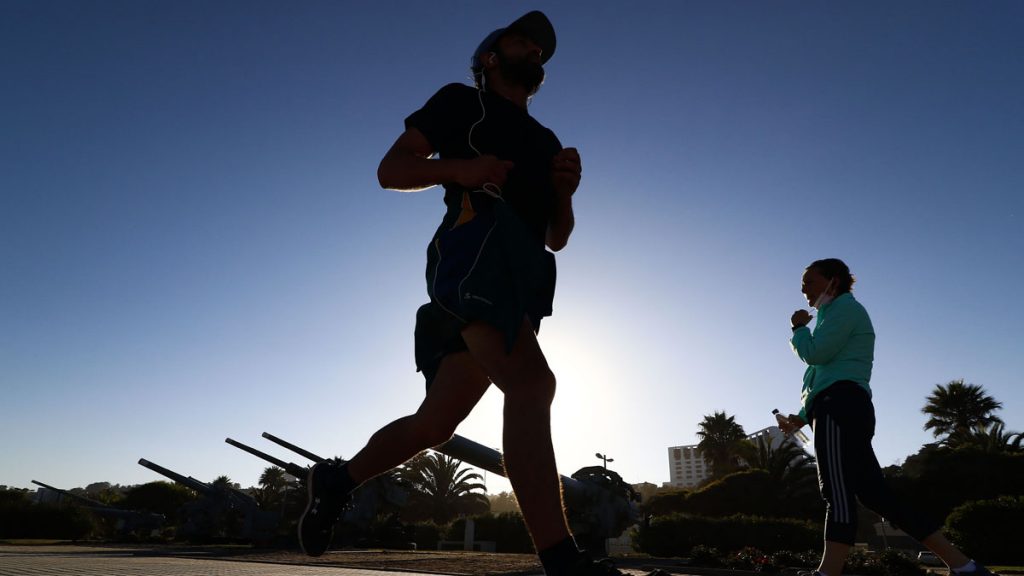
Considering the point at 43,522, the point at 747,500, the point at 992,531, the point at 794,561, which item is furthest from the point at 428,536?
the point at 794,561

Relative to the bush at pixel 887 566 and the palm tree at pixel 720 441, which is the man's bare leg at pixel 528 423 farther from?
the palm tree at pixel 720 441

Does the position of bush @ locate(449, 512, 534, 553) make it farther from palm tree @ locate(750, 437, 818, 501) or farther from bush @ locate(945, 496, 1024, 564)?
bush @ locate(945, 496, 1024, 564)

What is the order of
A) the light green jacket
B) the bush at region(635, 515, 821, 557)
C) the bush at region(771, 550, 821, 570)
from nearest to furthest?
the light green jacket < the bush at region(771, 550, 821, 570) < the bush at region(635, 515, 821, 557)

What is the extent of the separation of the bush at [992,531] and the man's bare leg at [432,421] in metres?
14.5

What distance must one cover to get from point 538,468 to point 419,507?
4759 cm

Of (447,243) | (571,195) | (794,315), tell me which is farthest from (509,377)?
(794,315)

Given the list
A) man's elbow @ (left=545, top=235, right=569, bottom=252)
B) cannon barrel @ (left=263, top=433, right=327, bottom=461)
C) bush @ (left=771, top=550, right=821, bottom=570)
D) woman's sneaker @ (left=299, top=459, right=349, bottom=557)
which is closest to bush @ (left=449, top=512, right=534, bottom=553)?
A: cannon barrel @ (left=263, top=433, right=327, bottom=461)

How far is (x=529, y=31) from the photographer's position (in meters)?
2.33

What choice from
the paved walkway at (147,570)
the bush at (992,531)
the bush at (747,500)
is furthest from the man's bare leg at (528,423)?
the bush at (747,500)

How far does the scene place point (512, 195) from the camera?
76.9 inches

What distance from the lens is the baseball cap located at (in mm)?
2316

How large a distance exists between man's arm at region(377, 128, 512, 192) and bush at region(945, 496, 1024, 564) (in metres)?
14.9

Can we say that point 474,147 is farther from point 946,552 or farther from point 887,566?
point 887,566

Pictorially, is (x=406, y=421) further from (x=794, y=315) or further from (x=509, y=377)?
(x=794, y=315)
